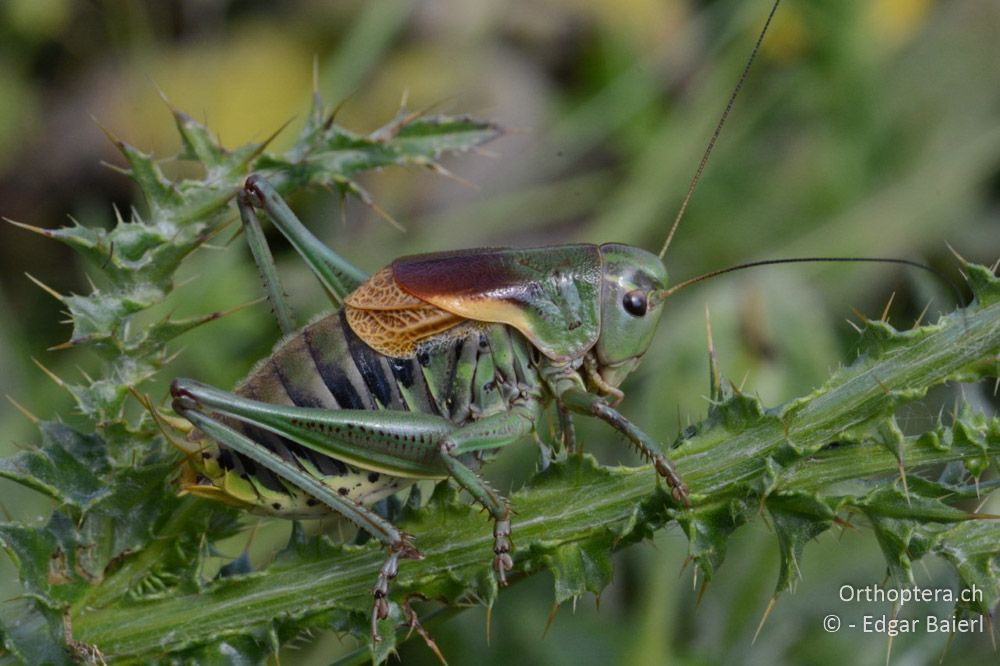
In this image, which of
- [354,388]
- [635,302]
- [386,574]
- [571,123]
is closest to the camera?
[386,574]

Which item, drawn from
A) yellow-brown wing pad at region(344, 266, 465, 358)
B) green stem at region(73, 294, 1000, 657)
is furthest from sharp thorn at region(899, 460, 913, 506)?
yellow-brown wing pad at region(344, 266, 465, 358)

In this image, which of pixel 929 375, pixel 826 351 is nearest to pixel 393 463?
pixel 929 375

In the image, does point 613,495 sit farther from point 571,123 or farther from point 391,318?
point 571,123

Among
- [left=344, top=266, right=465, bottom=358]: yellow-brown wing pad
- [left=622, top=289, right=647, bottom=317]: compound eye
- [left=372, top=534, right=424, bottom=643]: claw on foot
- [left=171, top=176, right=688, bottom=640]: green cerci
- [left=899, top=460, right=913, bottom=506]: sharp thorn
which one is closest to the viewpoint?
[left=899, top=460, right=913, bottom=506]: sharp thorn

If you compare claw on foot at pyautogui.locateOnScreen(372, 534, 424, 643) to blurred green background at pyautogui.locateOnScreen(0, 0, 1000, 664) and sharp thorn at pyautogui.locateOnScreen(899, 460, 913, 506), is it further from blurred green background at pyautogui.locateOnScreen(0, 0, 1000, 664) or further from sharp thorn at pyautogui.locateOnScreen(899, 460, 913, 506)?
blurred green background at pyautogui.locateOnScreen(0, 0, 1000, 664)

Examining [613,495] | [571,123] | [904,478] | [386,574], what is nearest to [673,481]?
[613,495]

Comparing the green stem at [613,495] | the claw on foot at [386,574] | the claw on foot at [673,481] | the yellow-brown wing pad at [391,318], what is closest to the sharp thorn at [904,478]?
the green stem at [613,495]

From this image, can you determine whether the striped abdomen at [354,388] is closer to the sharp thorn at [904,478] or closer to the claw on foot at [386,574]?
the claw on foot at [386,574]

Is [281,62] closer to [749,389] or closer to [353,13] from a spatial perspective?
[353,13]
